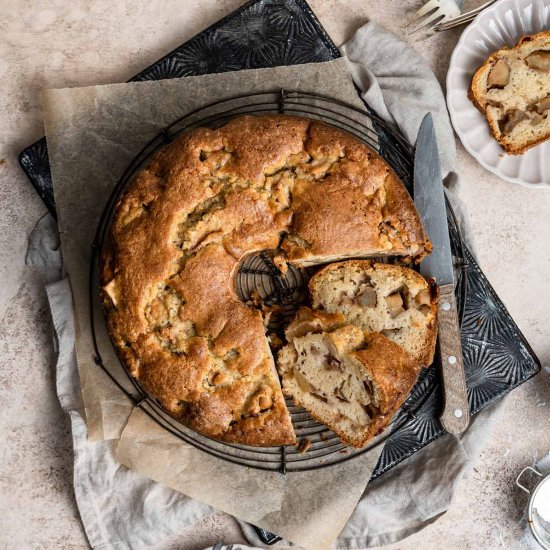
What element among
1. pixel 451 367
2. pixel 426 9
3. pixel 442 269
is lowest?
pixel 451 367

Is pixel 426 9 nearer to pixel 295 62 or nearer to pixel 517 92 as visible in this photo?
pixel 517 92

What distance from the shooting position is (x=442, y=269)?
14.5 feet

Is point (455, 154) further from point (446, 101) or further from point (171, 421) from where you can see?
point (171, 421)

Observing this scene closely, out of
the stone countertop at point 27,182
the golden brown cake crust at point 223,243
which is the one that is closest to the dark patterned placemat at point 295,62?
the stone countertop at point 27,182

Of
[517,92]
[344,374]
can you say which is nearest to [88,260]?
[344,374]

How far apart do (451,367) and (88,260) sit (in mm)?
2746

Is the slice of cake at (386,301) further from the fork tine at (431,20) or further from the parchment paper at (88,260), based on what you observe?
the fork tine at (431,20)

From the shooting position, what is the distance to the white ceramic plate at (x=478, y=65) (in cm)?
479

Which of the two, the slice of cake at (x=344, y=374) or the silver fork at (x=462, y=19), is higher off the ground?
the silver fork at (x=462, y=19)

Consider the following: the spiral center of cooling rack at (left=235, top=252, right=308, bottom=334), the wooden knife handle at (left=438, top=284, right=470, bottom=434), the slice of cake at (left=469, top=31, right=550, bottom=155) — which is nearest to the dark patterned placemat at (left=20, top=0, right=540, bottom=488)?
the wooden knife handle at (left=438, top=284, right=470, bottom=434)

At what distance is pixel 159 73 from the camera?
460 cm

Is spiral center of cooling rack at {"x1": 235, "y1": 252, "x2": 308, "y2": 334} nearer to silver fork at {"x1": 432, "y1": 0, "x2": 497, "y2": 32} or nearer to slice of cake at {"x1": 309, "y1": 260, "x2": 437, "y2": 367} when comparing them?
slice of cake at {"x1": 309, "y1": 260, "x2": 437, "y2": 367}

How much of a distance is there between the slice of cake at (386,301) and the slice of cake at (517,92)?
1.58 metres

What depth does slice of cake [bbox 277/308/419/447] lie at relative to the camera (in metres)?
3.88
